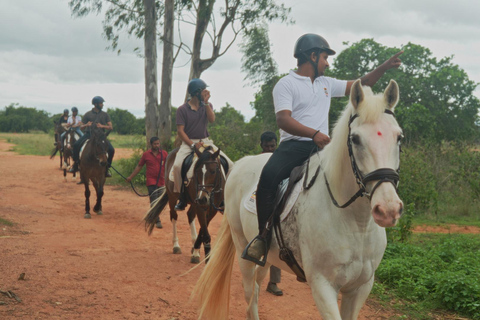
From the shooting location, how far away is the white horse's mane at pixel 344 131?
9.08 feet

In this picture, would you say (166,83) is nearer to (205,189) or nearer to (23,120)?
(205,189)

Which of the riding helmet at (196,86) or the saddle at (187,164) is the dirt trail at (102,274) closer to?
the saddle at (187,164)

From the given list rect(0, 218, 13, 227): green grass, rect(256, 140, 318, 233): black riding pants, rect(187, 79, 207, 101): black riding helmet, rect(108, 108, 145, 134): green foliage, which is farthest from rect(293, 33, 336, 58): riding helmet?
rect(108, 108, 145, 134): green foliage

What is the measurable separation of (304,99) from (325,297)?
61.3 inches

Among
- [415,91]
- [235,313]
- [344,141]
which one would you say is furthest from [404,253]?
[415,91]

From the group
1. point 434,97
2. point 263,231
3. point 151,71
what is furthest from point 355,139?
point 434,97

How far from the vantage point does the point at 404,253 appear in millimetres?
7297

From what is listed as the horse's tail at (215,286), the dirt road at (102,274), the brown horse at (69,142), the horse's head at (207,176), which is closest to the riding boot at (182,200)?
the horse's head at (207,176)

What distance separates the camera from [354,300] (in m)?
3.31

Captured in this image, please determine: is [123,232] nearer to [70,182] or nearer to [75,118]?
[70,182]

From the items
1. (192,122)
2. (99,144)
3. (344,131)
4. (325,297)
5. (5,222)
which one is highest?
(192,122)

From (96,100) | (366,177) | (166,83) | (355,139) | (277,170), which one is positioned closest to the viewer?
(366,177)

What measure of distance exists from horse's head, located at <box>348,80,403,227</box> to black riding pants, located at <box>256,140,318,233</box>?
937 millimetres

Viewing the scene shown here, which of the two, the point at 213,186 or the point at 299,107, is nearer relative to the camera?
the point at 299,107
